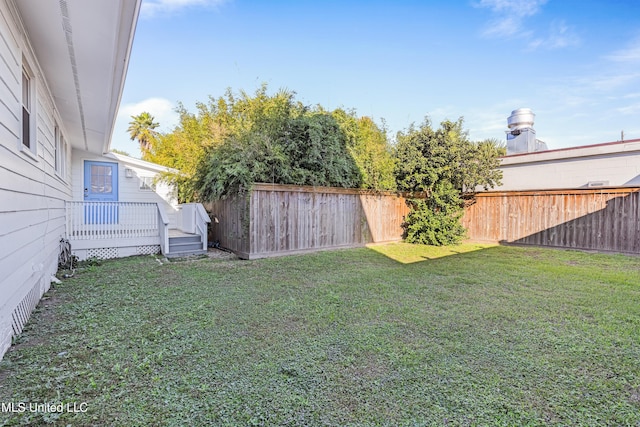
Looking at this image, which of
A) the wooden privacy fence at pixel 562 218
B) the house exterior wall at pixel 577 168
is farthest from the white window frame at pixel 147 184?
the house exterior wall at pixel 577 168

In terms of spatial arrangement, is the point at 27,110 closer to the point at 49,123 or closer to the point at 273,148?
the point at 49,123

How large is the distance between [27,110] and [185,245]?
4593mm

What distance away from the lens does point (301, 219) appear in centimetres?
813

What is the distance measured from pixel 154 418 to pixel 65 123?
7.79 meters

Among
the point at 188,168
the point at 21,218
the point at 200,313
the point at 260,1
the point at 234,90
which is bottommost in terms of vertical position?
the point at 200,313

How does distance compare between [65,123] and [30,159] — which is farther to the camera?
[65,123]

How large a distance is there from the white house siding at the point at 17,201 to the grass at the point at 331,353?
320 mm

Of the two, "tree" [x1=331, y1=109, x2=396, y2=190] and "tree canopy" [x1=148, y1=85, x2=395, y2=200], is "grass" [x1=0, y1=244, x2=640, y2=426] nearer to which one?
"tree canopy" [x1=148, y1=85, x2=395, y2=200]

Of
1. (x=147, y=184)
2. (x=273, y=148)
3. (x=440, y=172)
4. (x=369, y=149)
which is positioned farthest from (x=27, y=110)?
(x=440, y=172)

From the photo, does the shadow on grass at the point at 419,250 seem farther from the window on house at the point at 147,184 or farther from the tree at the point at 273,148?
the window on house at the point at 147,184

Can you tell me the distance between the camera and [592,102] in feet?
40.9

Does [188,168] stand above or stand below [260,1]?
below

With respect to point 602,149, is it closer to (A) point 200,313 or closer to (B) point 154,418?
(A) point 200,313

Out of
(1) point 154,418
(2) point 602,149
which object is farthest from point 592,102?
(1) point 154,418
